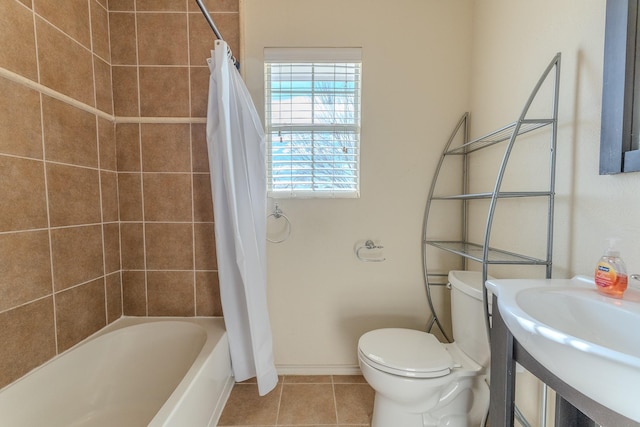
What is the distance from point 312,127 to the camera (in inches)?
61.8

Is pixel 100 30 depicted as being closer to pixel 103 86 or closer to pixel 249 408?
pixel 103 86

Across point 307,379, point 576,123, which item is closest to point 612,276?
point 576,123

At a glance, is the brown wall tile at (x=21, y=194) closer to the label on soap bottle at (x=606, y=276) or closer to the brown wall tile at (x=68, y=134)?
the brown wall tile at (x=68, y=134)

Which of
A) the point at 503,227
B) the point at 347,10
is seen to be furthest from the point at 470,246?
the point at 347,10

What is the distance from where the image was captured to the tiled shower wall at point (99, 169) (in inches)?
39.3

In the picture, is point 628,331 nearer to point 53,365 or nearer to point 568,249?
point 568,249

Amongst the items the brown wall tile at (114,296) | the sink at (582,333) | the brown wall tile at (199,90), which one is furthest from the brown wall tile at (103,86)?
the sink at (582,333)

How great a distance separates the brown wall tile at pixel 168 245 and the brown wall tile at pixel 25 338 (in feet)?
1.61

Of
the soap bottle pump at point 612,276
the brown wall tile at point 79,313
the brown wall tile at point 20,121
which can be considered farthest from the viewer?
the brown wall tile at point 79,313

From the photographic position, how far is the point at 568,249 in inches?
36.7

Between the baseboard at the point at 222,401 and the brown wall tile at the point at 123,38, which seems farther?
the brown wall tile at the point at 123,38

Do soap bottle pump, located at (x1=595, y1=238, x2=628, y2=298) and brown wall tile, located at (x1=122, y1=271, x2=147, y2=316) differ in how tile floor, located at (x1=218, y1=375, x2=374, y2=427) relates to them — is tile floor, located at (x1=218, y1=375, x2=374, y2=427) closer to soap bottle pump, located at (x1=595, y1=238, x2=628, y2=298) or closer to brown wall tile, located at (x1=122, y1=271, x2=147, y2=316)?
brown wall tile, located at (x1=122, y1=271, x2=147, y2=316)

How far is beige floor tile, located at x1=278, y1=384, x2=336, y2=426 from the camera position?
1.29 meters

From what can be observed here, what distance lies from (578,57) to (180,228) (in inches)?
78.5
